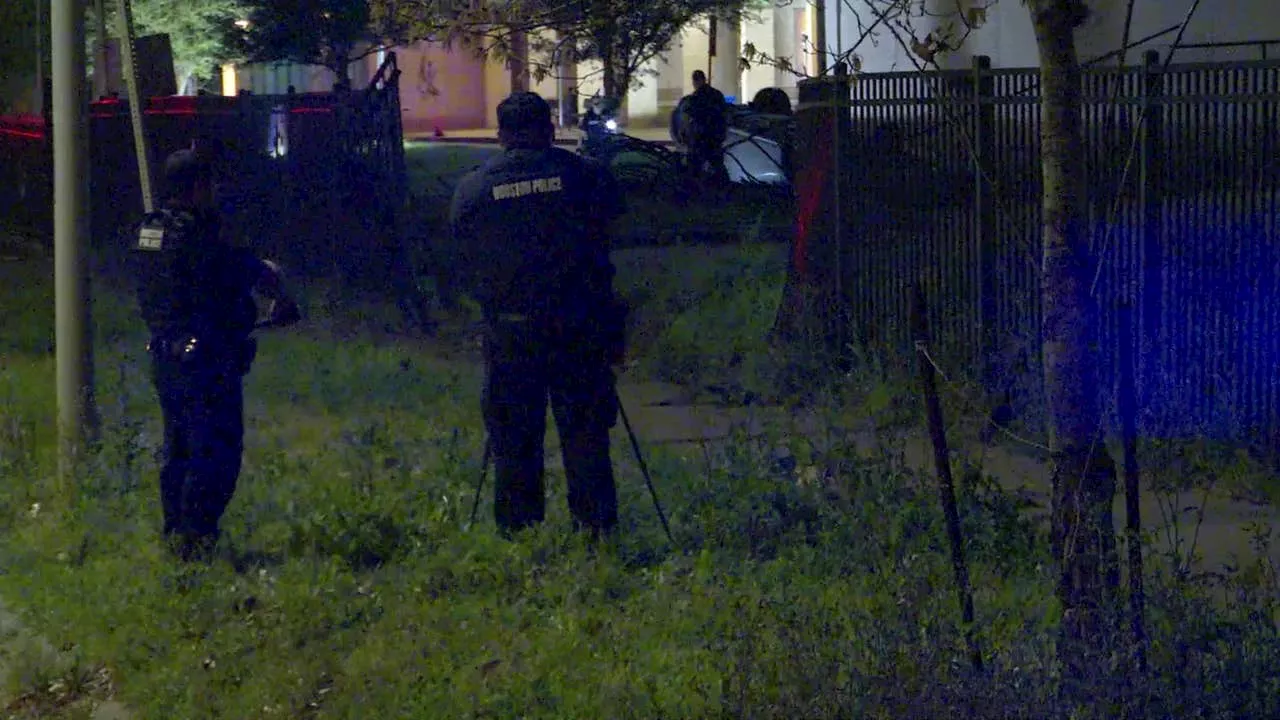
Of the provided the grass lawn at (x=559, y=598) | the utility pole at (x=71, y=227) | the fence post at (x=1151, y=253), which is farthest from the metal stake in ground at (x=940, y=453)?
the utility pole at (x=71, y=227)

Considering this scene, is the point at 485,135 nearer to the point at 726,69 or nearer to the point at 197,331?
the point at 726,69

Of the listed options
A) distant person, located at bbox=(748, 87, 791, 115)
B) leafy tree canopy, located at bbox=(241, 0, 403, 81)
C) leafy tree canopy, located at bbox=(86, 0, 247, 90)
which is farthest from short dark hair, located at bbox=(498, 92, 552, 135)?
leafy tree canopy, located at bbox=(241, 0, 403, 81)

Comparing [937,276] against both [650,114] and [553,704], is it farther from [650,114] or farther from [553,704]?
[650,114]

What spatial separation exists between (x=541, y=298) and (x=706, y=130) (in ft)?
47.7

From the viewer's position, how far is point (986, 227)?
9.45 metres

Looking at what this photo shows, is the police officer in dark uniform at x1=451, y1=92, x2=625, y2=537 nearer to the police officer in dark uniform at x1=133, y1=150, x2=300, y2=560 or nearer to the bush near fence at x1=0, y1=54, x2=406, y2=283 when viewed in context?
the police officer in dark uniform at x1=133, y1=150, x2=300, y2=560

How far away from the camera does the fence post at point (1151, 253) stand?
8.58m

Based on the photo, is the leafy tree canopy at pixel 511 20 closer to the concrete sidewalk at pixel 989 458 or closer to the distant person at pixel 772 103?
the concrete sidewalk at pixel 989 458

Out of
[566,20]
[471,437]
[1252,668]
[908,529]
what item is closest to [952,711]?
[1252,668]

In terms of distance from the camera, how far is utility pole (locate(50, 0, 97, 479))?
832 cm

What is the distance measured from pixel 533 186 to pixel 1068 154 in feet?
7.31

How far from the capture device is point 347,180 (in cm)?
1482

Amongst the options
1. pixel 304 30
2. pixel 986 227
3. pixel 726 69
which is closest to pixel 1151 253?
pixel 986 227

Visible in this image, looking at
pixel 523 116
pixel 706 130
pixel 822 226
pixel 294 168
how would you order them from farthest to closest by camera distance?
pixel 706 130 < pixel 294 168 < pixel 822 226 < pixel 523 116
